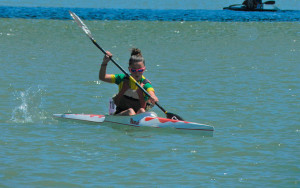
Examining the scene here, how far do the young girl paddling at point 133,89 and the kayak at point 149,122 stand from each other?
20 cm

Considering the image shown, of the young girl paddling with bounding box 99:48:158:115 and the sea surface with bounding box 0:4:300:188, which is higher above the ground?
the young girl paddling with bounding box 99:48:158:115

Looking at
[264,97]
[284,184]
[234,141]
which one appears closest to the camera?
[284,184]

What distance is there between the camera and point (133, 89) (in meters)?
15.2

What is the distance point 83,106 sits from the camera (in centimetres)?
1845

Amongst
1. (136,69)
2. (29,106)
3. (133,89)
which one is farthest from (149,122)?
(29,106)

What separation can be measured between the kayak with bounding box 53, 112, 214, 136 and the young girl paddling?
0.65ft

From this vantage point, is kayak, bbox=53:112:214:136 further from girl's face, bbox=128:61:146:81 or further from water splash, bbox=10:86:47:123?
water splash, bbox=10:86:47:123

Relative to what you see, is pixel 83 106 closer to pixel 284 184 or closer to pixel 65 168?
pixel 65 168

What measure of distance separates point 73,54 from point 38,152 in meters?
25.9

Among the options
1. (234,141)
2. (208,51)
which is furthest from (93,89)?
(208,51)

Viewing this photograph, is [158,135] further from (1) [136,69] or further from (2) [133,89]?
(1) [136,69]

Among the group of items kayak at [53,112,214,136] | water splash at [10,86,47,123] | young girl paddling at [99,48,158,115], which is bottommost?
water splash at [10,86,47,123]

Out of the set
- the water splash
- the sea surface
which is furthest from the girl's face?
the water splash

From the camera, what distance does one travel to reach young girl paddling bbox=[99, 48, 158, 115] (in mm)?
14914
